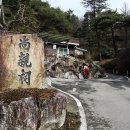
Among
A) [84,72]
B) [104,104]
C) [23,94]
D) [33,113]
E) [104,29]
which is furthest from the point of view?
[104,29]

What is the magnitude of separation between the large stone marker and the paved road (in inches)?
109

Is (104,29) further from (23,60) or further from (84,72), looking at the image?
(23,60)

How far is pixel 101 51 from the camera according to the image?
6053 centimetres

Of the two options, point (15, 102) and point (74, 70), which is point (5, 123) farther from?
point (74, 70)

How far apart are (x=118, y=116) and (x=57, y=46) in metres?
35.7

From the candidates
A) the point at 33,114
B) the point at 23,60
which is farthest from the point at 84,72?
the point at 33,114

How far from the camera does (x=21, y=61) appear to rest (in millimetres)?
13445

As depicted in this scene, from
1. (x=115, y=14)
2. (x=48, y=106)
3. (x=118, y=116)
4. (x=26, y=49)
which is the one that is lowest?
(x=118, y=116)

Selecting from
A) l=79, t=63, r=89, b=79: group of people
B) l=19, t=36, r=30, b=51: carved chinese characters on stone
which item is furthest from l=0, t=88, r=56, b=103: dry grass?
l=79, t=63, r=89, b=79: group of people

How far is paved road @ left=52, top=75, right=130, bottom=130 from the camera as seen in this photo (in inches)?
564

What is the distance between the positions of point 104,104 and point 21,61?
647 centimetres

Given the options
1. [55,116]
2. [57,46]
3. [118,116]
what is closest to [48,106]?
[55,116]

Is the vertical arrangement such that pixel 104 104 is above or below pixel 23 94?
below

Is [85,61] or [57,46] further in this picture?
[57,46]
